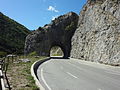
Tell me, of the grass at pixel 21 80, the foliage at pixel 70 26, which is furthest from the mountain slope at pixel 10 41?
the grass at pixel 21 80

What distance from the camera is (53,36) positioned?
71.7 m

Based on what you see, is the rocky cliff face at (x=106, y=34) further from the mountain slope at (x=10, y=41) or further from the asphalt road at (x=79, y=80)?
the mountain slope at (x=10, y=41)

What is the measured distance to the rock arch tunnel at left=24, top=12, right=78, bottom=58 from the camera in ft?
226

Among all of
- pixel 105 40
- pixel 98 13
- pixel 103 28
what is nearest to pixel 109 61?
pixel 105 40

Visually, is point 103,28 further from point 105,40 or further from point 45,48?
point 45,48

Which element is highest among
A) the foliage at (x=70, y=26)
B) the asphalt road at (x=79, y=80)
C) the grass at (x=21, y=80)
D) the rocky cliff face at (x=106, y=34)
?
the foliage at (x=70, y=26)

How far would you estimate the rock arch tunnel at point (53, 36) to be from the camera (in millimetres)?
68875

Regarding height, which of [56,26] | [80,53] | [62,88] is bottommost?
[62,88]

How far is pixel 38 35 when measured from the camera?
69.7m

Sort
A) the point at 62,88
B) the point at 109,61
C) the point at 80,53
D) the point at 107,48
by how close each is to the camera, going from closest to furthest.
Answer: the point at 62,88 → the point at 109,61 → the point at 107,48 → the point at 80,53

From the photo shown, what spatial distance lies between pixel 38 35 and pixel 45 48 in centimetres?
570

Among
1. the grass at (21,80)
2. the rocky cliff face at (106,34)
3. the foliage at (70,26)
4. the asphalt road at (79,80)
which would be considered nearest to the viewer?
the grass at (21,80)

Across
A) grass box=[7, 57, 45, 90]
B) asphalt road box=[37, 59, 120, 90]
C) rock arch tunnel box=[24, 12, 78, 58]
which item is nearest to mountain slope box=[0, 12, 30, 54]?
rock arch tunnel box=[24, 12, 78, 58]

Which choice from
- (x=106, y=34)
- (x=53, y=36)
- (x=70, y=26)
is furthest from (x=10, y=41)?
(x=106, y=34)
